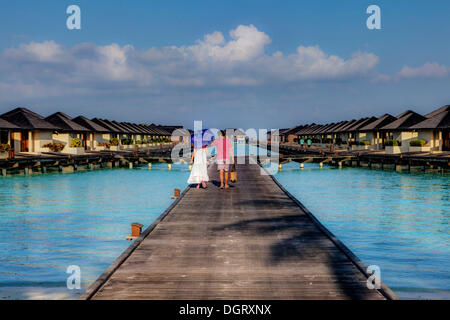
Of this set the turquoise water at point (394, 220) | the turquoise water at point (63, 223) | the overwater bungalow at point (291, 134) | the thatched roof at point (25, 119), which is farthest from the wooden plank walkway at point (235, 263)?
the overwater bungalow at point (291, 134)

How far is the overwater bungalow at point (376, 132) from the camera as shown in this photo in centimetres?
4733

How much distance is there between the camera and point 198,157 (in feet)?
51.9

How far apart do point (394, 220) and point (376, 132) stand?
1475 inches

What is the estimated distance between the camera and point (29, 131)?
3812 centimetres

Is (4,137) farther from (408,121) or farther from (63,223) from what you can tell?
(408,121)

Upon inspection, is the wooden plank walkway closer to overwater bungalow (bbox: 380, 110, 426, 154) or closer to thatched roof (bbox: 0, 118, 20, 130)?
thatched roof (bbox: 0, 118, 20, 130)

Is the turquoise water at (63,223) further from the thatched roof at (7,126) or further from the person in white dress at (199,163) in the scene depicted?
the thatched roof at (7,126)

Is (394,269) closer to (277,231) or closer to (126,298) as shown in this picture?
(277,231)

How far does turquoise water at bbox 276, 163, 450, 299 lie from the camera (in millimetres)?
9562

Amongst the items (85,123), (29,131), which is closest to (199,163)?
(29,131)

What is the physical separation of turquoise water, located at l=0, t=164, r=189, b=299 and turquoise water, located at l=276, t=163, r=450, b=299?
281 inches

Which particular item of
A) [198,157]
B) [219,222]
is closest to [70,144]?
→ [198,157]

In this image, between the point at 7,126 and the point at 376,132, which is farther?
the point at 376,132

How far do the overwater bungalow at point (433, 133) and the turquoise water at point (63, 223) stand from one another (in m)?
21.7
